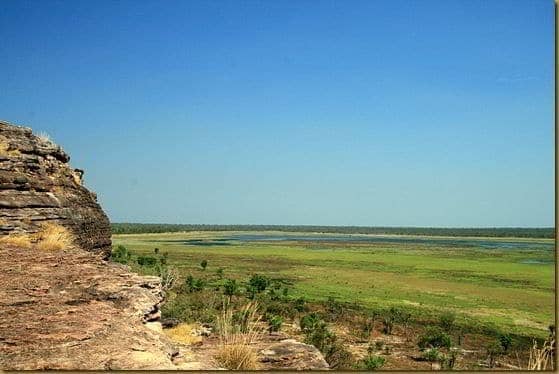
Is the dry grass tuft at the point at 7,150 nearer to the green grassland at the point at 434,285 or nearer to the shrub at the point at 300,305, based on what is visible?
the shrub at the point at 300,305

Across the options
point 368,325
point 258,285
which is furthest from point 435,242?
point 368,325

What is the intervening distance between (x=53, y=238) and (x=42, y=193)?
2000 mm

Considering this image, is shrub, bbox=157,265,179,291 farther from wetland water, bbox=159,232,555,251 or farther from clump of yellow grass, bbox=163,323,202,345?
wetland water, bbox=159,232,555,251

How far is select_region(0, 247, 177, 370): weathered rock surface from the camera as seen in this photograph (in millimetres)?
5465

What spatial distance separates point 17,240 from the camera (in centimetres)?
1131

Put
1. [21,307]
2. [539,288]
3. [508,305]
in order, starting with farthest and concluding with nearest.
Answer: [539,288] → [508,305] → [21,307]

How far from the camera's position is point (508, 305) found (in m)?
35.9

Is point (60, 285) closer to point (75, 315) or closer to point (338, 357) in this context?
point (75, 315)

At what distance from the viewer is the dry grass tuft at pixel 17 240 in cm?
1114

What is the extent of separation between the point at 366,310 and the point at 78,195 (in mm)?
22542

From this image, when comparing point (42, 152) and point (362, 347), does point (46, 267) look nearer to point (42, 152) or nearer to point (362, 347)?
point (42, 152)

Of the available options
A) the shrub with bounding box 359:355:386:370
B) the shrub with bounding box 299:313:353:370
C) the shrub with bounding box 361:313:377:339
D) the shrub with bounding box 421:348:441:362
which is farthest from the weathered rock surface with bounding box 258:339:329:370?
the shrub with bounding box 361:313:377:339

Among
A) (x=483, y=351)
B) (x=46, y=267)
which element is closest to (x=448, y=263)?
(x=483, y=351)

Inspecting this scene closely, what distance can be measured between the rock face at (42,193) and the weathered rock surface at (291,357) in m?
6.96
